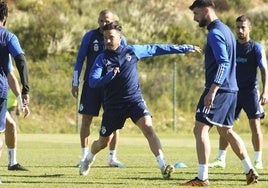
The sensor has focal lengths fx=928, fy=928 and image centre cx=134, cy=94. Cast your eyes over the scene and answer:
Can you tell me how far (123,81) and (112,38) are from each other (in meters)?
0.58

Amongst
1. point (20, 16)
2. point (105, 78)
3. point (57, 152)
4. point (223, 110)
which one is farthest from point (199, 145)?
point (20, 16)

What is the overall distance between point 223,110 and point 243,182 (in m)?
1.15

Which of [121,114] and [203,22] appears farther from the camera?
[121,114]

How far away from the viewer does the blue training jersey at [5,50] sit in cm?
1091

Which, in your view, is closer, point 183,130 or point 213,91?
point 213,91

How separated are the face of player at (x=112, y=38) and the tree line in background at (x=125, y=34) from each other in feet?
62.0

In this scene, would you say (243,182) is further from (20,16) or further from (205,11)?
(20,16)

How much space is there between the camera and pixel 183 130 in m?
31.2

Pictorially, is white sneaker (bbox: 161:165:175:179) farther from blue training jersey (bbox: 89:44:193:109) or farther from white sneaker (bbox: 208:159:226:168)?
white sneaker (bbox: 208:159:226:168)

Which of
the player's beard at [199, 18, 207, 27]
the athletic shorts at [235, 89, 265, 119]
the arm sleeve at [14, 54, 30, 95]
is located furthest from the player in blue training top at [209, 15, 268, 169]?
the arm sleeve at [14, 54, 30, 95]

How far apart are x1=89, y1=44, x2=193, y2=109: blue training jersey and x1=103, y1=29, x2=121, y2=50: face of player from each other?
65 mm

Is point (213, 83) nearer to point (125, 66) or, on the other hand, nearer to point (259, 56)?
point (125, 66)

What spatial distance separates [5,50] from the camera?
11.0m

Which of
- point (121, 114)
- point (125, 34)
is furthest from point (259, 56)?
point (125, 34)
